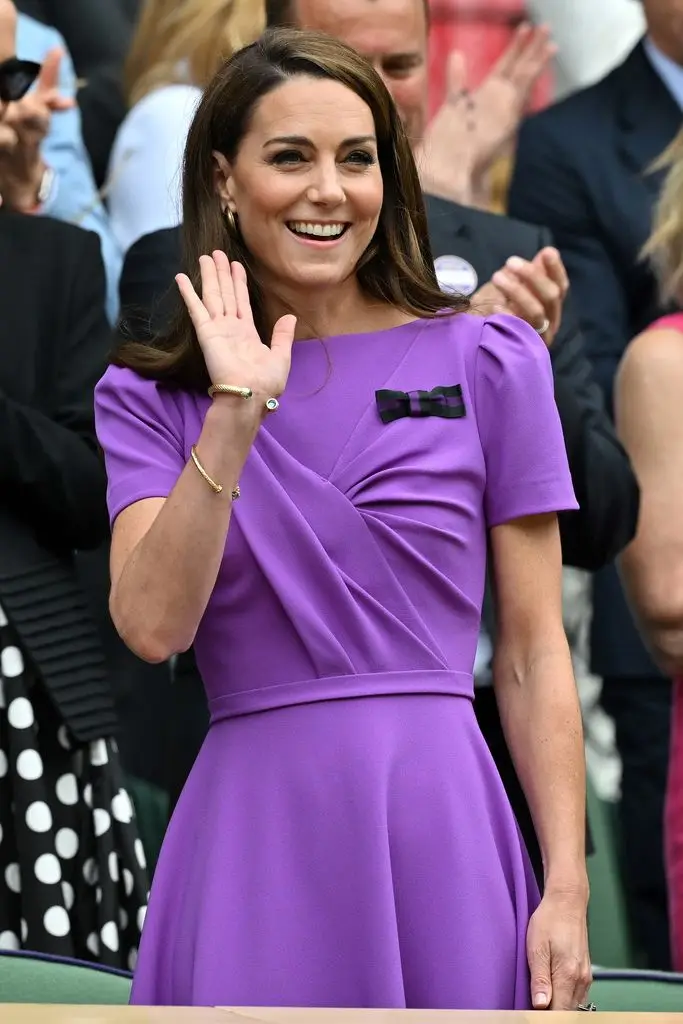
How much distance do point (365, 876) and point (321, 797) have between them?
0.34ft

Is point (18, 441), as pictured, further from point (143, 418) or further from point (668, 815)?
point (668, 815)

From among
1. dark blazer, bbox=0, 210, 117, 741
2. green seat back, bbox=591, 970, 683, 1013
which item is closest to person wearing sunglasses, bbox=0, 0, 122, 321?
dark blazer, bbox=0, 210, 117, 741

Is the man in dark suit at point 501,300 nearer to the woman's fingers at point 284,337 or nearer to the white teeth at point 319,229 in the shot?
the white teeth at point 319,229

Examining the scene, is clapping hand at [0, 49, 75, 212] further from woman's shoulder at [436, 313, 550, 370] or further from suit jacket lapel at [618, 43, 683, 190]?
suit jacket lapel at [618, 43, 683, 190]

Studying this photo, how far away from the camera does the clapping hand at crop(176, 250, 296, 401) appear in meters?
2.25

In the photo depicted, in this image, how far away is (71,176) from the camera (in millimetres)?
4031

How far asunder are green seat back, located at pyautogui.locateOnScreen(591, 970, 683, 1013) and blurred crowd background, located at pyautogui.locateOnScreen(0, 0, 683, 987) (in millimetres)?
878

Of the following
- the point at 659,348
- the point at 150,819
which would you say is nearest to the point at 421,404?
the point at 659,348

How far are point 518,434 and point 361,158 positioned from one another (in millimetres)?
422

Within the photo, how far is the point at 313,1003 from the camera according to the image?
86.4 inches

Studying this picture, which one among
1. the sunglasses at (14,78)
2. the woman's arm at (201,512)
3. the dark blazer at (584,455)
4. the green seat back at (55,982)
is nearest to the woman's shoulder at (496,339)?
the woman's arm at (201,512)

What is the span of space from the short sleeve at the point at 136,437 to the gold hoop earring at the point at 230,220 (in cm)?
25

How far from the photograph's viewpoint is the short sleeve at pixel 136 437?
2.38 m

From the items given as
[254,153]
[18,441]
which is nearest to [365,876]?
[254,153]
